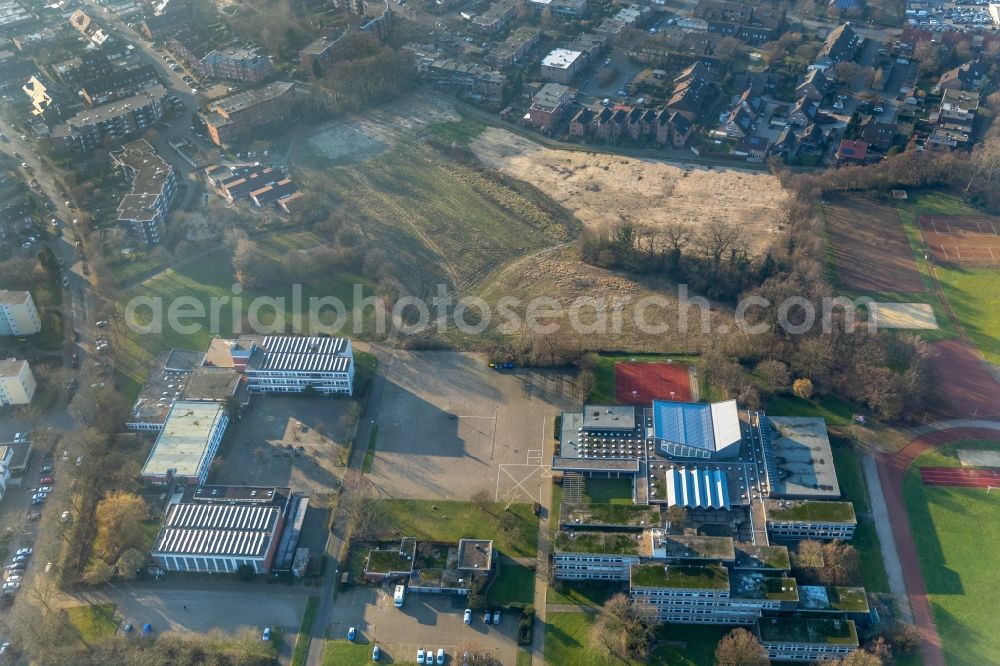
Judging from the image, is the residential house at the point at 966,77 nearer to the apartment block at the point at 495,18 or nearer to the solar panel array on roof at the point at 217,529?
the apartment block at the point at 495,18

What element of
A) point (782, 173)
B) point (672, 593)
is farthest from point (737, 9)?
point (672, 593)

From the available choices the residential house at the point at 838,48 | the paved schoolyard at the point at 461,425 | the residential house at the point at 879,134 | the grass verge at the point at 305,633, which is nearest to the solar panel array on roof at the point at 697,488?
the paved schoolyard at the point at 461,425

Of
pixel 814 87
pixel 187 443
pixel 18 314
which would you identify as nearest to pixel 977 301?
pixel 814 87

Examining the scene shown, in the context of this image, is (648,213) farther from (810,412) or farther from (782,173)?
(810,412)

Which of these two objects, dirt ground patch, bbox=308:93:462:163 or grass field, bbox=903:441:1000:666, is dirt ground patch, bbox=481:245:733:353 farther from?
dirt ground patch, bbox=308:93:462:163

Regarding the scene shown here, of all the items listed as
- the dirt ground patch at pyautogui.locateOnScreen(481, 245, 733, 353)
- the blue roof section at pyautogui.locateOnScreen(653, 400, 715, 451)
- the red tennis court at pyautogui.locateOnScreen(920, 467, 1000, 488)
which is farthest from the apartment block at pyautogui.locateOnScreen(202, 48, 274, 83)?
the red tennis court at pyautogui.locateOnScreen(920, 467, 1000, 488)

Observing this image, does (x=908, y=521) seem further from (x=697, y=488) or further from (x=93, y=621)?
(x=93, y=621)
